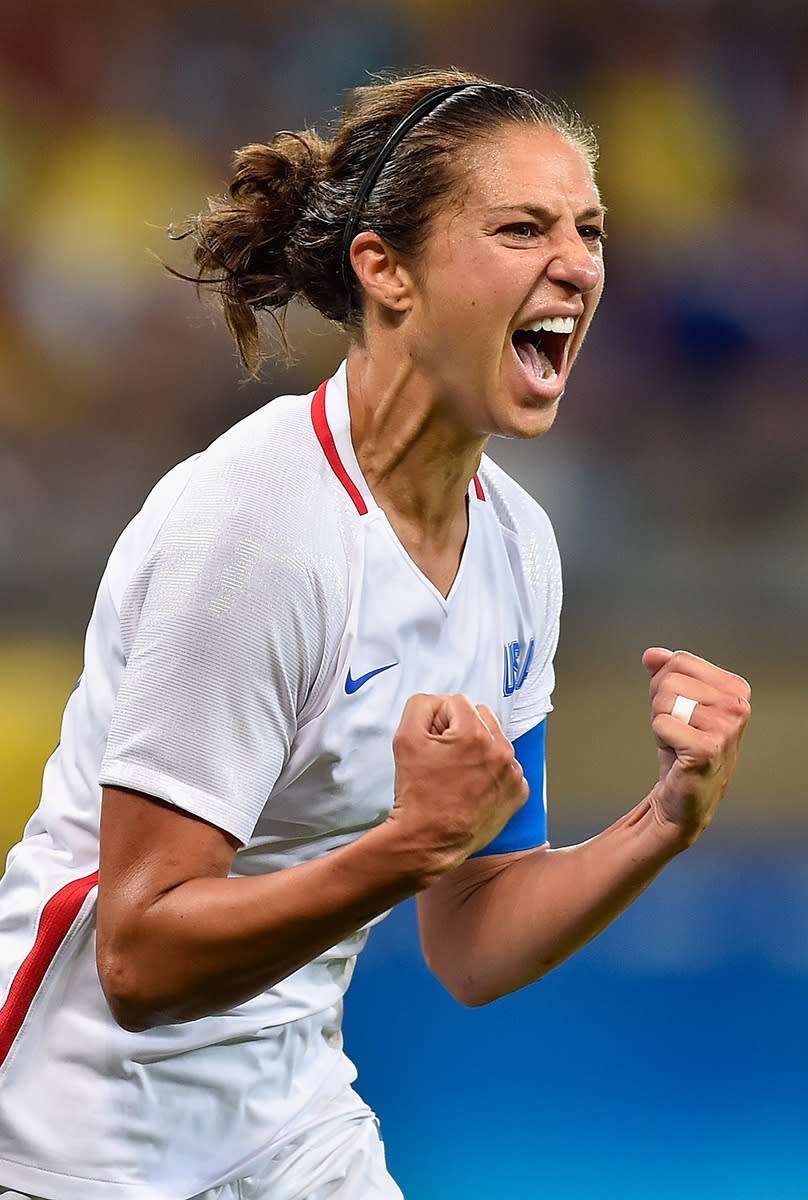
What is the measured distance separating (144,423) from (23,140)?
1.21 m

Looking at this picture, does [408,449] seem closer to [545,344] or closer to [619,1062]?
[545,344]

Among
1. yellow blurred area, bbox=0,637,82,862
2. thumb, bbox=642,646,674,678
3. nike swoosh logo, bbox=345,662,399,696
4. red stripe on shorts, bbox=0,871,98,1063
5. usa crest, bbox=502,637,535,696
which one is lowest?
yellow blurred area, bbox=0,637,82,862

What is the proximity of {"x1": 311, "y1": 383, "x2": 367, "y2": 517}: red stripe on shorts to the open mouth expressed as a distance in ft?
0.60

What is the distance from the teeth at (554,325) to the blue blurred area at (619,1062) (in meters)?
1.34

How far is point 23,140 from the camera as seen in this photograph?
5668mm

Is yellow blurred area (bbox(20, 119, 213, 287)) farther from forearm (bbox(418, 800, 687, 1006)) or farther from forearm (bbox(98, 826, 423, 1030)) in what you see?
forearm (bbox(98, 826, 423, 1030))

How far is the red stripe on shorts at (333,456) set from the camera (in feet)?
4.06

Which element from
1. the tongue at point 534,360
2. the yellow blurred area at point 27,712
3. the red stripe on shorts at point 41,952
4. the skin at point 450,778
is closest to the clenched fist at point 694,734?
the skin at point 450,778

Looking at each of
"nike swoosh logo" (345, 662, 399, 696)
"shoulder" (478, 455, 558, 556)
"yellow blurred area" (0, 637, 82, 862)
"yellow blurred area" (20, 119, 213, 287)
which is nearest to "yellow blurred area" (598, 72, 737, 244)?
"yellow blurred area" (20, 119, 213, 287)

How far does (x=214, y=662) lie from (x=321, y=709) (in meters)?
0.13

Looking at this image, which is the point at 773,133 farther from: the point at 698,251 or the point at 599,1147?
the point at 599,1147

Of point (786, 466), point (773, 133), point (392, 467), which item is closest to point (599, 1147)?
point (392, 467)

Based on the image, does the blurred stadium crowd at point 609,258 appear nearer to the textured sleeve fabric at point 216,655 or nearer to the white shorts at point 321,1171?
the white shorts at point 321,1171

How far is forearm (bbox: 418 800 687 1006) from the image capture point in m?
1.32
